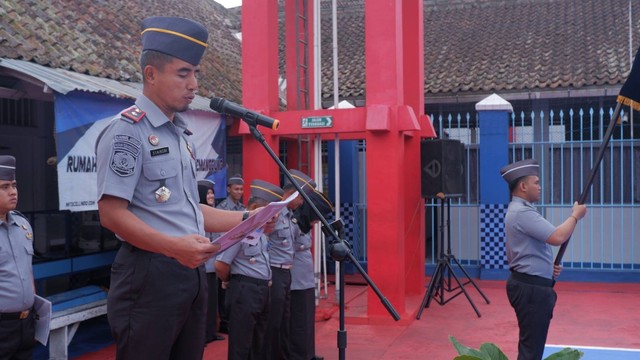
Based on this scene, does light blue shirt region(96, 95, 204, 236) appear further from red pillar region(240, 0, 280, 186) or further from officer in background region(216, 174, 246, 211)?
red pillar region(240, 0, 280, 186)

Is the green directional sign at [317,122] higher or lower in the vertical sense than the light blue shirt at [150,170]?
higher

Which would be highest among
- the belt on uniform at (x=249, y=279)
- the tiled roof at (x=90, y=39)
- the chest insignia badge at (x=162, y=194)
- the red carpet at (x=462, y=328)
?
the tiled roof at (x=90, y=39)

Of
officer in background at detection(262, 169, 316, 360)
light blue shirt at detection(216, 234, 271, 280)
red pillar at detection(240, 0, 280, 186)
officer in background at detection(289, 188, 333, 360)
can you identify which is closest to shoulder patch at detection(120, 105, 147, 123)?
light blue shirt at detection(216, 234, 271, 280)

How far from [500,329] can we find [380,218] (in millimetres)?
1770

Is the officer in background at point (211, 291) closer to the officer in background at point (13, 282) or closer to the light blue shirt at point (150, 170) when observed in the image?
the officer in background at point (13, 282)

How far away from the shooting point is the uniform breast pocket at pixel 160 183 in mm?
2279

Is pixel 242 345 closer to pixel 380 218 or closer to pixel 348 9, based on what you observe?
pixel 380 218

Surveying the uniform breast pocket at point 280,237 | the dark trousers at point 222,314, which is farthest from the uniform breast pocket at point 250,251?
the dark trousers at point 222,314

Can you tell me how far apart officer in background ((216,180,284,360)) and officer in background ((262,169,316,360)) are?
240mm

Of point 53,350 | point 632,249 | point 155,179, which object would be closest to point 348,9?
point 632,249

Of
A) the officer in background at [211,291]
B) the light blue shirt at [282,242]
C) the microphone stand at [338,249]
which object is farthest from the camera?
the officer in background at [211,291]

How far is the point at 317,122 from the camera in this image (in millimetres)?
7566

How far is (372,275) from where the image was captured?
7531 mm

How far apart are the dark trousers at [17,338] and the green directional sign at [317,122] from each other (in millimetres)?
3943
